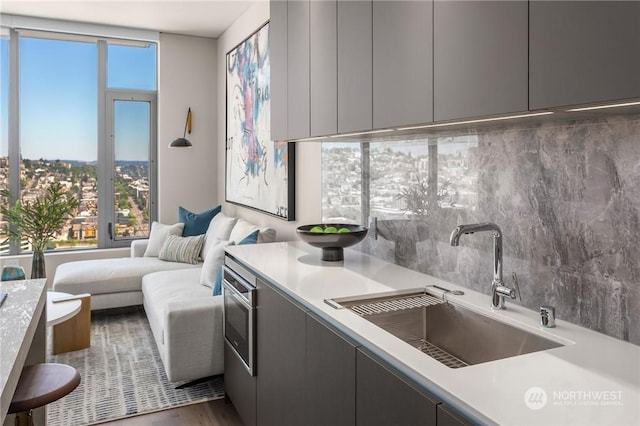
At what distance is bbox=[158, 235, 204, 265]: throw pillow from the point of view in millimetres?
4777

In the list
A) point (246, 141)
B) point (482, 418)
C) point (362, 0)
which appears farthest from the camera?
point (246, 141)

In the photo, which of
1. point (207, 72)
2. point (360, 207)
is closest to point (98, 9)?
point (207, 72)

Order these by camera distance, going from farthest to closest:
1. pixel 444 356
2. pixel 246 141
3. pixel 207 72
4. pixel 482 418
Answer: pixel 207 72 → pixel 246 141 → pixel 444 356 → pixel 482 418

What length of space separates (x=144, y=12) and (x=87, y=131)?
1.48 m

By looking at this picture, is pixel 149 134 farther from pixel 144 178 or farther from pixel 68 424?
pixel 68 424

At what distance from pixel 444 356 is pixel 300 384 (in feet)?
1.74

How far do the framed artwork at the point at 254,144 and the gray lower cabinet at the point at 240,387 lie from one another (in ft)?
3.96

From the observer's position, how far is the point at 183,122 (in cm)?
563

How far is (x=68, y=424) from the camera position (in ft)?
8.91

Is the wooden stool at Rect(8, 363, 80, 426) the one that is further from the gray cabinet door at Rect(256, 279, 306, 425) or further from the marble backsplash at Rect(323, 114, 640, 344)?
the marble backsplash at Rect(323, 114, 640, 344)

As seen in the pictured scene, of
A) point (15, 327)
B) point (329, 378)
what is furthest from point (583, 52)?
point (15, 327)

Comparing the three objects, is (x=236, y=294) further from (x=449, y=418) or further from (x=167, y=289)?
(x=449, y=418)

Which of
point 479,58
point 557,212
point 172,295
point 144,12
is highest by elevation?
point 144,12

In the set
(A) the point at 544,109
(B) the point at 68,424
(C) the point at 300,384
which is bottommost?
(B) the point at 68,424
